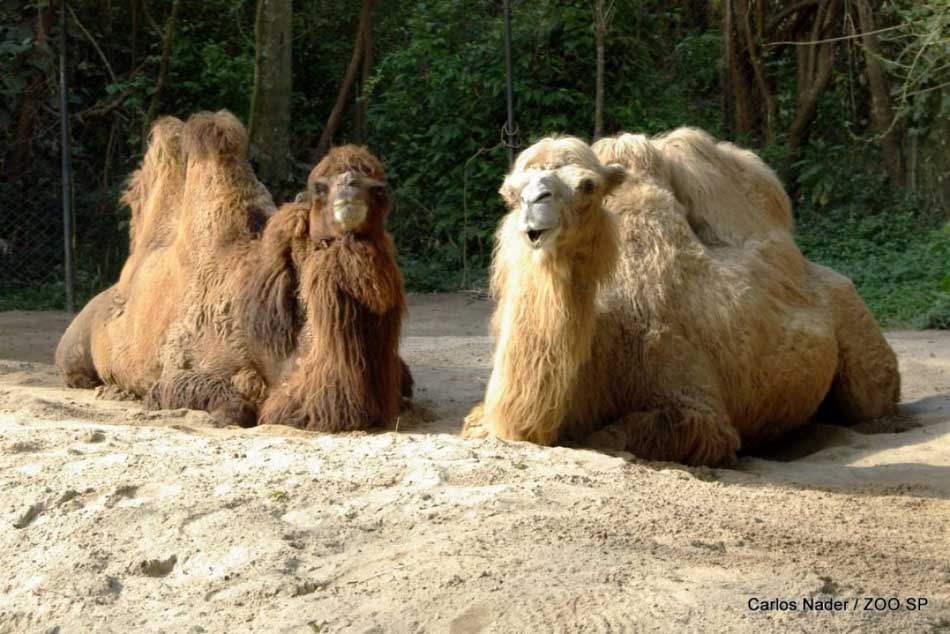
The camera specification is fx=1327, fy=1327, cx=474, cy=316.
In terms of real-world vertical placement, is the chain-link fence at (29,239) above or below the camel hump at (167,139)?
below

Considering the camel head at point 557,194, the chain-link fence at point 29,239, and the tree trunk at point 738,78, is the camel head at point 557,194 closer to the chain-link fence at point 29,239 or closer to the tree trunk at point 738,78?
the chain-link fence at point 29,239

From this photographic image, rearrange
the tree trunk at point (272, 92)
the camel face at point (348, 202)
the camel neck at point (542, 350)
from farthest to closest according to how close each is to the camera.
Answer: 1. the tree trunk at point (272, 92)
2. the camel face at point (348, 202)
3. the camel neck at point (542, 350)

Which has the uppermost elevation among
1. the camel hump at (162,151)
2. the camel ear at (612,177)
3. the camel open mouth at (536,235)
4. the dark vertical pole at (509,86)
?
the dark vertical pole at (509,86)

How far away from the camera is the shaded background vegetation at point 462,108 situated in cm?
1277

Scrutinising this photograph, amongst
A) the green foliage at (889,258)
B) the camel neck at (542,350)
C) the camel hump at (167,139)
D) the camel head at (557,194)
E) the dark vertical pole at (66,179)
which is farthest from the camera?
the dark vertical pole at (66,179)

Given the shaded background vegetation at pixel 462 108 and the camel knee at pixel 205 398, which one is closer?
the camel knee at pixel 205 398

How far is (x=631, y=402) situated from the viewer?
19.5ft

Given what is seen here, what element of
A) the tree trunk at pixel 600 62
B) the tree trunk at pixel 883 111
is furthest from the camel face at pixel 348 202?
the tree trunk at pixel 883 111

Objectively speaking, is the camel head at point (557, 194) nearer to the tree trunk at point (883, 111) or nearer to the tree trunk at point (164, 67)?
the tree trunk at point (164, 67)

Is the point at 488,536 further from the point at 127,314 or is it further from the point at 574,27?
the point at 574,27

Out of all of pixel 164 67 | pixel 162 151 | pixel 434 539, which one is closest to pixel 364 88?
pixel 164 67

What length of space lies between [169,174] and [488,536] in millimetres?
4750

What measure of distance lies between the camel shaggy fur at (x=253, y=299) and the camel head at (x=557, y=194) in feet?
3.52

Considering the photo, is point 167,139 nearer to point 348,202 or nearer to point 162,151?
point 162,151
